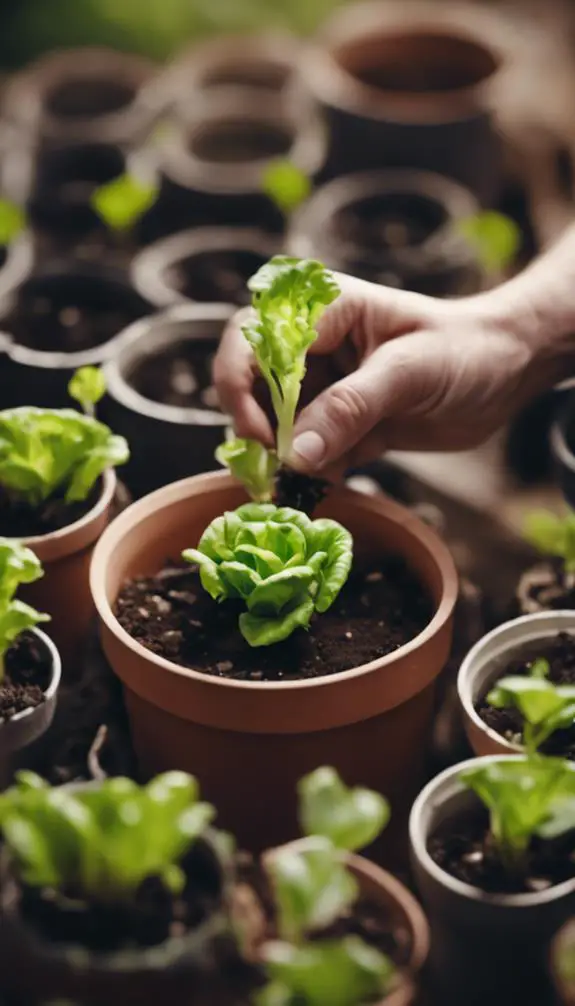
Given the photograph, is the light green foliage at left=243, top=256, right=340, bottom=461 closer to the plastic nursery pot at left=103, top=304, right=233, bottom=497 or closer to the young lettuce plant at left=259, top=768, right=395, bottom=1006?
the plastic nursery pot at left=103, top=304, right=233, bottom=497

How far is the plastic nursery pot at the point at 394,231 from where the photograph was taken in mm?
2285

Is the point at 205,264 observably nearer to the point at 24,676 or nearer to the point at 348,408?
the point at 348,408

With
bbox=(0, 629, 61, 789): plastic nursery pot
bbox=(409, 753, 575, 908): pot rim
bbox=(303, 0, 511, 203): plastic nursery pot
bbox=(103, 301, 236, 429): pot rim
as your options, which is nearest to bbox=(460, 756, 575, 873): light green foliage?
bbox=(409, 753, 575, 908): pot rim

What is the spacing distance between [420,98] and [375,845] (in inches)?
69.1

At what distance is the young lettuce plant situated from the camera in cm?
98

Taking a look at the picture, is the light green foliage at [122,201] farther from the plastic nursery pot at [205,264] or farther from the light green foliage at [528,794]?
the light green foliage at [528,794]

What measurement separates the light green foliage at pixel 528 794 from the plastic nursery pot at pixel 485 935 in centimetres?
6

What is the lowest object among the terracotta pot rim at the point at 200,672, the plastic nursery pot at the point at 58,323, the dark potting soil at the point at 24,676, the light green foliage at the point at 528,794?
the plastic nursery pot at the point at 58,323

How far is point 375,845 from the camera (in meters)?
1.50

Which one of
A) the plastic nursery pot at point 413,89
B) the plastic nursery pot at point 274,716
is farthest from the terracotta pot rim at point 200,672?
the plastic nursery pot at point 413,89

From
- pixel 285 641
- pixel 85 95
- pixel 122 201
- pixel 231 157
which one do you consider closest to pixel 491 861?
pixel 285 641

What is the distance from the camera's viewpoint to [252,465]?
152 centimetres

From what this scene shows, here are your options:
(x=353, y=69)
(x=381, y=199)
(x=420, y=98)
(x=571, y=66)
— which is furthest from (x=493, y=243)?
(x=571, y=66)

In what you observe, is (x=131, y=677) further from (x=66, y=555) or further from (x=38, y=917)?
(x=38, y=917)
